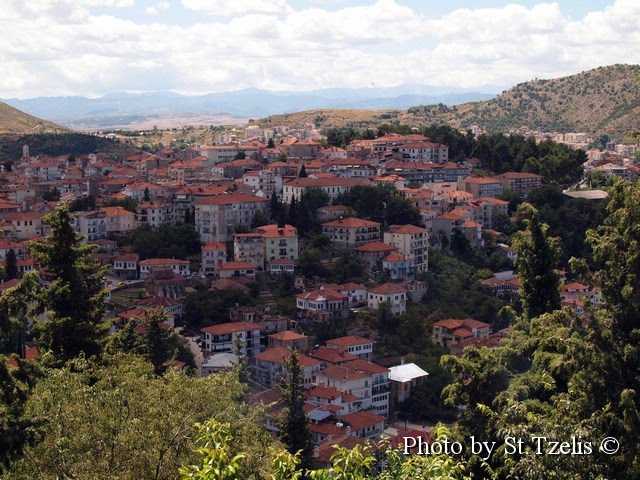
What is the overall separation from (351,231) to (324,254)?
6.99ft

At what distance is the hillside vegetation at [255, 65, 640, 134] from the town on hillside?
47.1 metres

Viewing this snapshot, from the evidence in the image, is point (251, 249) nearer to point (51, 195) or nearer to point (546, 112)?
point (51, 195)

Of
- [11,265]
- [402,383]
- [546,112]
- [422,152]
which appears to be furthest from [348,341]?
[546,112]

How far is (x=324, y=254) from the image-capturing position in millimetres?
48656

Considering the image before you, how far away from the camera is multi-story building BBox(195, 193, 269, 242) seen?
164 feet

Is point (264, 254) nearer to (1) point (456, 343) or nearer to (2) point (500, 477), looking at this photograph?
(1) point (456, 343)

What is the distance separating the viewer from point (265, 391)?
110 feet

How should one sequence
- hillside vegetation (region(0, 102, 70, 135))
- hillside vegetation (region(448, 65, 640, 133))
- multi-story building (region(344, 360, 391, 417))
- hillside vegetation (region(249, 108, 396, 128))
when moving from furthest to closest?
hillside vegetation (region(0, 102, 70, 135))
hillside vegetation (region(448, 65, 640, 133))
hillside vegetation (region(249, 108, 396, 128))
multi-story building (region(344, 360, 391, 417))

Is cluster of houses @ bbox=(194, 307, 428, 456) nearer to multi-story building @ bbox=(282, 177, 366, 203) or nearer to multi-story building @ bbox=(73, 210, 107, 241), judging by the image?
multi-story building @ bbox=(73, 210, 107, 241)

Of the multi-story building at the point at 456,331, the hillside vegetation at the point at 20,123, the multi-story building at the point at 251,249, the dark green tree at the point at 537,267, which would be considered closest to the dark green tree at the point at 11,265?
the multi-story building at the point at 251,249

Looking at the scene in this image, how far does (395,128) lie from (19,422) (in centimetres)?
6896

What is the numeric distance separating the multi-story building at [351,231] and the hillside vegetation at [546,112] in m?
60.3

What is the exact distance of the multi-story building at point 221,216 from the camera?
49.9 meters

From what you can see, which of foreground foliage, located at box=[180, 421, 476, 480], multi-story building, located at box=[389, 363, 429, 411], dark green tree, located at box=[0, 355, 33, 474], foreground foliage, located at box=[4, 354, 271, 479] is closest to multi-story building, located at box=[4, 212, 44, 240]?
multi-story building, located at box=[389, 363, 429, 411]
